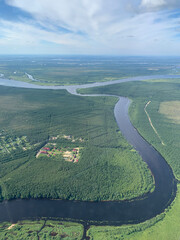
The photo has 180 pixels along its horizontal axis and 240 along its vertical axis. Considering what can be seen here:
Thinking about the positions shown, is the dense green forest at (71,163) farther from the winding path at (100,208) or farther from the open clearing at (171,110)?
the open clearing at (171,110)

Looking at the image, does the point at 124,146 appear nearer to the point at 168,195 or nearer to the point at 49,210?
the point at 168,195

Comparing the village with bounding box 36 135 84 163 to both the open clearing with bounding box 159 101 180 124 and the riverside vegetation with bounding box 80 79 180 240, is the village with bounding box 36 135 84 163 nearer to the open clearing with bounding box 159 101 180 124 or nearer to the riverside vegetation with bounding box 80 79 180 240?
the riverside vegetation with bounding box 80 79 180 240

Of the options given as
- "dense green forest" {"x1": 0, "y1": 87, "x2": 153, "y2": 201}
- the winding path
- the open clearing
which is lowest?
the winding path

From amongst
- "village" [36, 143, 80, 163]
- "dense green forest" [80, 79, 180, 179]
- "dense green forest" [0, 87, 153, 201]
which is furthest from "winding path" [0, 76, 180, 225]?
"village" [36, 143, 80, 163]

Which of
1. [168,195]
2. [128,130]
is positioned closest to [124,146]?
[128,130]

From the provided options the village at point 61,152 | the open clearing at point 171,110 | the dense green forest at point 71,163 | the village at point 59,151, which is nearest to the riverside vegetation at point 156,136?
the open clearing at point 171,110
